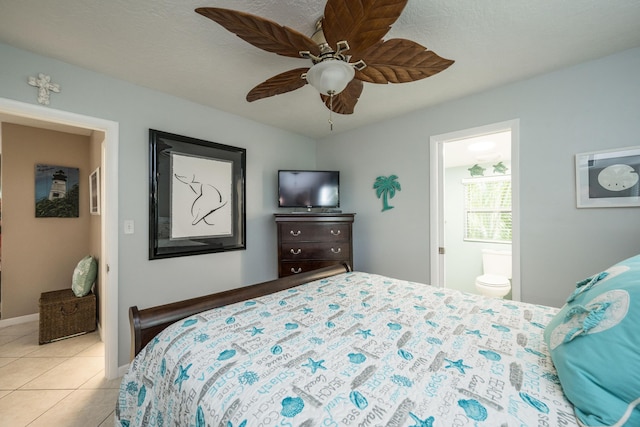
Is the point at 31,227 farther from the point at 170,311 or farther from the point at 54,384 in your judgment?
the point at 170,311

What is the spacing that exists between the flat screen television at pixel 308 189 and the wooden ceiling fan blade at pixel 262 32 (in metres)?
1.94

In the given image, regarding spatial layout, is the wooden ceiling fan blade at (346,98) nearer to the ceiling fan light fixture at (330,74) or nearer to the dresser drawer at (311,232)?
the ceiling fan light fixture at (330,74)

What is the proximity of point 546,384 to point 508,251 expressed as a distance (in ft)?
10.7

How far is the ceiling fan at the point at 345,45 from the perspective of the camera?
1.01m

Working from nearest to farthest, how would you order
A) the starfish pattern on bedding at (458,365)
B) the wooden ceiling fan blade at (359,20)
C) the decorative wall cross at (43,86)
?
the starfish pattern on bedding at (458,365)
the wooden ceiling fan blade at (359,20)
the decorative wall cross at (43,86)

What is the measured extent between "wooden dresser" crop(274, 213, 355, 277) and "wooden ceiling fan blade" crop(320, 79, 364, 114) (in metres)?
1.31

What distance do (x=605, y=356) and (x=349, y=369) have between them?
70 centimetres

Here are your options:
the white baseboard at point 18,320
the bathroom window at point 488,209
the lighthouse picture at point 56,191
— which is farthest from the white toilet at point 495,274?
the white baseboard at point 18,320

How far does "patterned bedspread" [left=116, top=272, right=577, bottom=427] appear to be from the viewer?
677 mm

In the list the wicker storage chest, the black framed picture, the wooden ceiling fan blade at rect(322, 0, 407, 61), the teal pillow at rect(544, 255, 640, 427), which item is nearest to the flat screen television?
the black framed picture

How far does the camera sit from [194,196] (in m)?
2.51

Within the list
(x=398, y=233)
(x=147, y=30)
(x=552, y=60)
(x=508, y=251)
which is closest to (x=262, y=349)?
(x=147, y=30)

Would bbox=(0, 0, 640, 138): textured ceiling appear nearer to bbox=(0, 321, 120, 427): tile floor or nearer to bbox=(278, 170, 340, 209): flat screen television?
bbox=(278, 170, 340, 209): flat screen television

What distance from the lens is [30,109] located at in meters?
1.75
